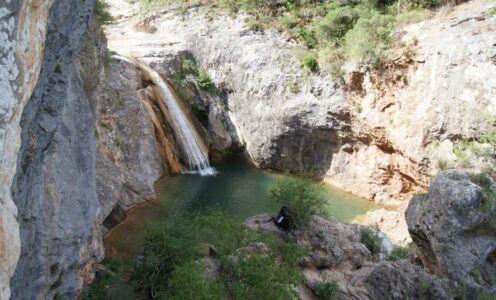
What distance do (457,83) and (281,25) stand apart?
32.6 feet

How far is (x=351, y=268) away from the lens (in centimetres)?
1088

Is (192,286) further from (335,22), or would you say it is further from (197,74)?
(335,22)

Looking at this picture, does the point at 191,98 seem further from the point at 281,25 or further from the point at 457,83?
the point at 457,83

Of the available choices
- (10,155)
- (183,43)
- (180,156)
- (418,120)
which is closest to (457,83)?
(418,120)

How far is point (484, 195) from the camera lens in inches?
411

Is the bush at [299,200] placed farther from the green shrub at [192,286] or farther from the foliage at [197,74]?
the foliage at [197,74]

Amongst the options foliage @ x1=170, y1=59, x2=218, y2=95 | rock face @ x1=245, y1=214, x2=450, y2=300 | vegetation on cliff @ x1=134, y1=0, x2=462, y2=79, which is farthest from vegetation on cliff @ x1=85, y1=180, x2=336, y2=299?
foliage @ x1=170, y1=59, x2=218, y2=95

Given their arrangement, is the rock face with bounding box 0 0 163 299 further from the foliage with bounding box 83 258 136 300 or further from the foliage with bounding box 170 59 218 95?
the foliage with bounding box 170 59 218 95

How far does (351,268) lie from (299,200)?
232 centimetres

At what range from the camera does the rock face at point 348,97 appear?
15.6 m

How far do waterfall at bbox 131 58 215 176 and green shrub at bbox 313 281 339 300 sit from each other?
36.0 feet

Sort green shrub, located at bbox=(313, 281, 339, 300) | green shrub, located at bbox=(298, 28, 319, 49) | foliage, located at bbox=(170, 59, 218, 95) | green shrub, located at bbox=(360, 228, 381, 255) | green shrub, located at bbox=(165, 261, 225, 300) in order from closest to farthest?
green shrub, located at bbox=(165, 261, 225, 300) → green shrub, located at bbox=(313, 281, 339, 300) → green shrub, located at bbox=(360, 228, 381, 255) → green shrub, located at bbox=(298, 28, 319, 49) → foliage, located at bbox=(170, 59, 218, 95)

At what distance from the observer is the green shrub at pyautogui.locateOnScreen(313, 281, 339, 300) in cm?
946

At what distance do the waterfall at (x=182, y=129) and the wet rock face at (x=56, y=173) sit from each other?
446 inches
